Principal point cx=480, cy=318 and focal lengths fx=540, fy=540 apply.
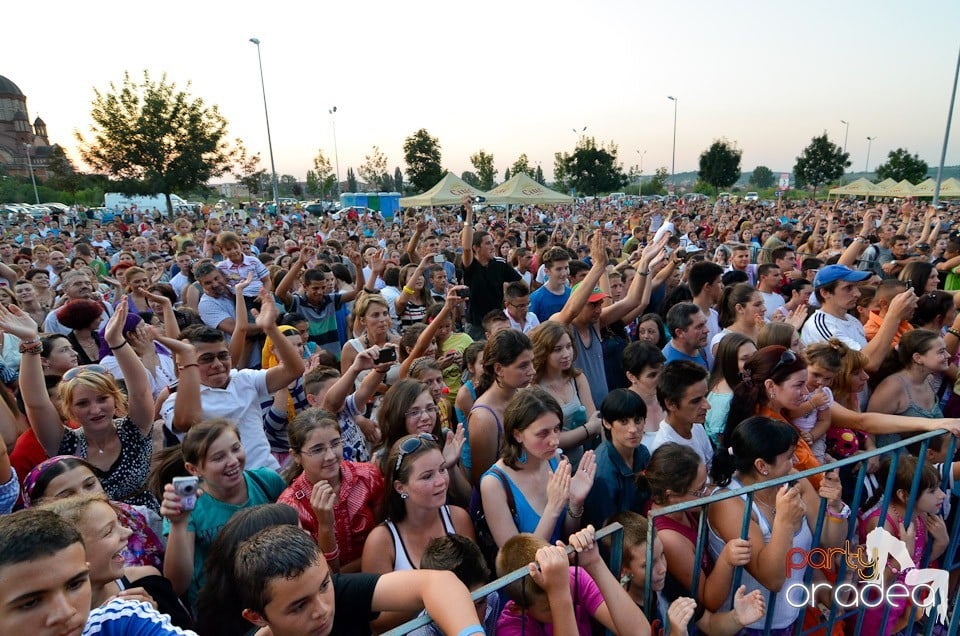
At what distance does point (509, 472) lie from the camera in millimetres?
2789

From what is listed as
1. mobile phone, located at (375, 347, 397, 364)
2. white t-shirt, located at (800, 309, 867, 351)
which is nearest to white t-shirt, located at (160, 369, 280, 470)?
mobile phone, located at (375, 347, 397, 364)

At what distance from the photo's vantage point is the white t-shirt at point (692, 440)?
10.5 feet

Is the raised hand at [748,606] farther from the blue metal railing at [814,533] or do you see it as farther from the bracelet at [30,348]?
the bracelet at [30,348]

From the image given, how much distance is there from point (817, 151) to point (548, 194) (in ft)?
175

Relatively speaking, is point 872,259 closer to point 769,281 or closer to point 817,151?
point 769,281

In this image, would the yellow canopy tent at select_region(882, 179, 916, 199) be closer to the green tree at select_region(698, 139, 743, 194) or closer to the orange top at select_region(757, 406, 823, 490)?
the green tree at select_region(698, 139, 743, 194)

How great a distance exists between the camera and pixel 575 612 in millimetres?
2123

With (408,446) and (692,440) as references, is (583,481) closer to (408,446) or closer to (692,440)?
(408,446)

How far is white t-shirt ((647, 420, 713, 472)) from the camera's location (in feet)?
10.5

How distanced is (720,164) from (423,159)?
34031 millimetres

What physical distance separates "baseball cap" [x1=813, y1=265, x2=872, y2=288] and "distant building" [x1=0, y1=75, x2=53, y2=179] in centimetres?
11204

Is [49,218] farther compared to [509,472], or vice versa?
[49,218]

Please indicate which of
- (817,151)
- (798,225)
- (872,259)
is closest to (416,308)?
(872,259)

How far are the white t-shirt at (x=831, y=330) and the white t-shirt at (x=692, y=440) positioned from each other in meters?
2.13
